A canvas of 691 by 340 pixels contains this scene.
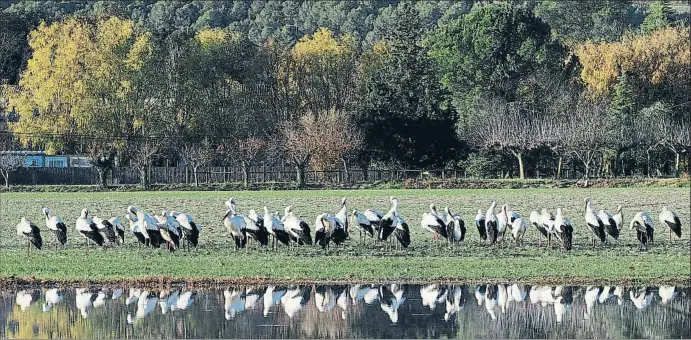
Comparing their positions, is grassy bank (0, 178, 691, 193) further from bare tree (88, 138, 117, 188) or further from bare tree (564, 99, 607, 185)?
bare tree (564, 99, 607, 185)

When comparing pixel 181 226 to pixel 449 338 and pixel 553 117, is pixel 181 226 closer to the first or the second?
pixel 449 338

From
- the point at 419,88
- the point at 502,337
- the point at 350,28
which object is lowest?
the point at 502,337

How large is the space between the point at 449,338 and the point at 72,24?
76.8 m

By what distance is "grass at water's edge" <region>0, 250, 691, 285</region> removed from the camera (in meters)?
26.3

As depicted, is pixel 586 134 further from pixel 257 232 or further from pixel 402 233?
pixel 257 232

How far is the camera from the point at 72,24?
9212cm

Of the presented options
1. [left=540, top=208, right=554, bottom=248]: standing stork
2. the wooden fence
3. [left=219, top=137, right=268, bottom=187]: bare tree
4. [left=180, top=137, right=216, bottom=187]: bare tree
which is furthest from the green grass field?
[left=219, top=137, right=268, bottom=187]: bare tree

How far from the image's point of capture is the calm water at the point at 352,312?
20.0 metres

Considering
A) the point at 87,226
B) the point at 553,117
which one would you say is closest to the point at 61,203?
the point at 87,226

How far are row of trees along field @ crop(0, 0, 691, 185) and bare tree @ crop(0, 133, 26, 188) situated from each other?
1554mm

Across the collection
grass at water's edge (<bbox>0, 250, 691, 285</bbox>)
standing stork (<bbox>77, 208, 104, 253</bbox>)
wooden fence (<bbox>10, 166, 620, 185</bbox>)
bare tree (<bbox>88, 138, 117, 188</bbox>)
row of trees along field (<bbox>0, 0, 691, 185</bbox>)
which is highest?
row of trees along field (<bbox>0, 0, 691, 185</bbox>)

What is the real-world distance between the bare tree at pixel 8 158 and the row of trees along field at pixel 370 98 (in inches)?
61.2

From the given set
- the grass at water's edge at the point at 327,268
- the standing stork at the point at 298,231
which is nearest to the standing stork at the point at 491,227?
the grass at water's edge at the point at 327,268

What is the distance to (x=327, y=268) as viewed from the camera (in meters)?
28.0
